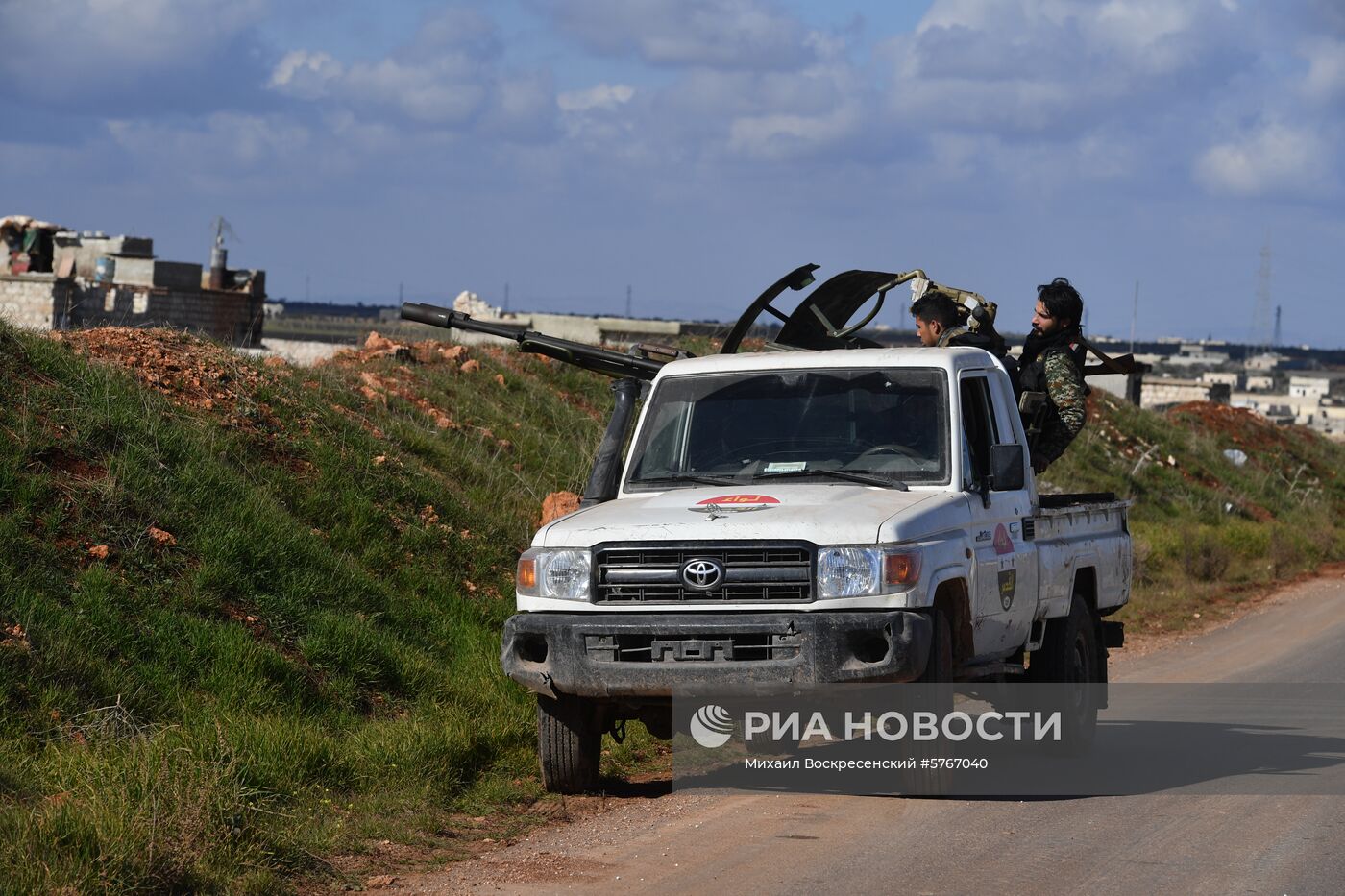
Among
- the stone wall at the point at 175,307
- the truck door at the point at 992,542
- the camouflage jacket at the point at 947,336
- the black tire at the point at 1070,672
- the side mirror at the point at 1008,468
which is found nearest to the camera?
the side mirror at the point at 1008,468

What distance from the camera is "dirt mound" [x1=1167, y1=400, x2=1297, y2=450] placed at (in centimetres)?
4009

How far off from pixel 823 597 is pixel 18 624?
14.0ft

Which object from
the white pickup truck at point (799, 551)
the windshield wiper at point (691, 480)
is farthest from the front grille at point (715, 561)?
the windshield wiper at point (691, 480)

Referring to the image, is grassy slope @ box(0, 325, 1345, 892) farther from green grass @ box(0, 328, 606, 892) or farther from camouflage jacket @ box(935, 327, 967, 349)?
camouflage jacket @ box(935, 327, 967, 349)

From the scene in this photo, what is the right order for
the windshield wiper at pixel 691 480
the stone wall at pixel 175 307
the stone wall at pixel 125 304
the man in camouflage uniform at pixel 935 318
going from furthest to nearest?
the stone wall at pixel 175 307 < the stone wall at pixel 125 304 < the man in camouflage uniform at pixel 935 318 < the windshield wiper at pixel 691 480

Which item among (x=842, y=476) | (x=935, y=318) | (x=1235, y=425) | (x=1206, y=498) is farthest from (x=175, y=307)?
(x=842, y=476)

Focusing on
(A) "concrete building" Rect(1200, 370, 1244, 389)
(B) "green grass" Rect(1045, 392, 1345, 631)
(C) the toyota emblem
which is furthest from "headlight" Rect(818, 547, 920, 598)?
(A) "concrete building" Rect(1200, 370, 1244, 389)

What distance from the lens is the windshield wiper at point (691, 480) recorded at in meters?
8.34

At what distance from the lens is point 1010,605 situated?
8.64m

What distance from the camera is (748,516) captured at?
24.7ft

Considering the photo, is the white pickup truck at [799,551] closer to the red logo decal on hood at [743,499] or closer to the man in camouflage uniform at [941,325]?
the red logo decal on hood at [743,499]

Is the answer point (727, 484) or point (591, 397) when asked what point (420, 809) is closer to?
point (727, 484)

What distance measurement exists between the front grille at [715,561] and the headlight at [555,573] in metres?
0.08

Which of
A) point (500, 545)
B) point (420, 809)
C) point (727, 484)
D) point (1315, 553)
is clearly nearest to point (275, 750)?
point (420, 809)
